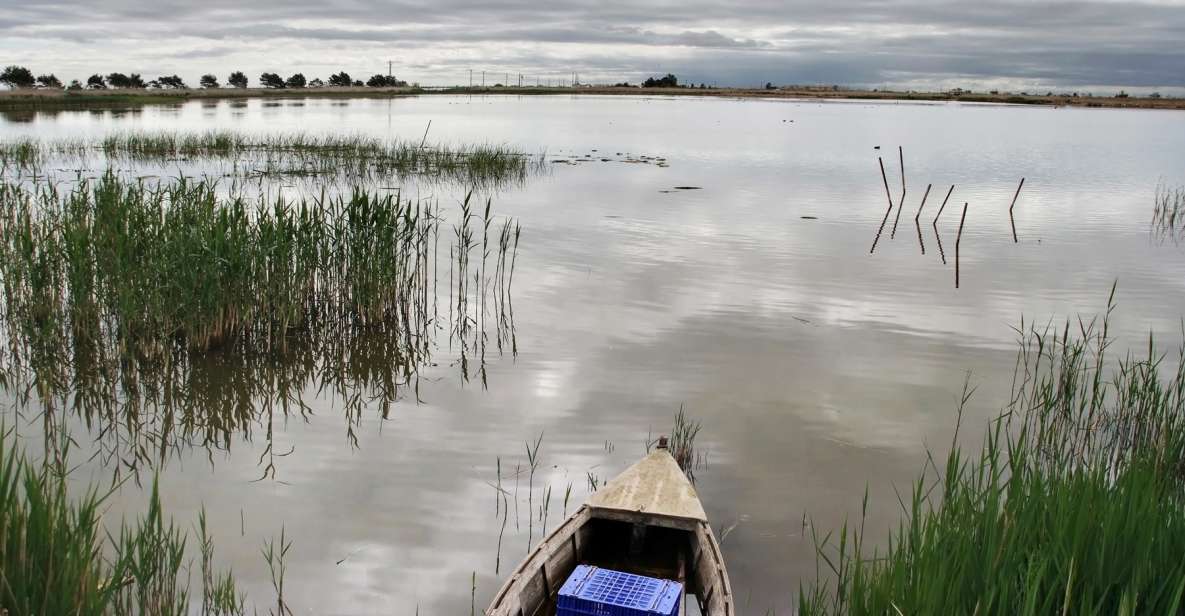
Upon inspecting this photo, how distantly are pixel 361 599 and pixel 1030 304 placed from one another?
9.32 metres

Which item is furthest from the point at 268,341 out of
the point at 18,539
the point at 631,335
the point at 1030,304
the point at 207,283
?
the point at 1030,304

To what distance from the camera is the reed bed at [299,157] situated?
2064 cm

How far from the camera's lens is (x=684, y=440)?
21.0 ft

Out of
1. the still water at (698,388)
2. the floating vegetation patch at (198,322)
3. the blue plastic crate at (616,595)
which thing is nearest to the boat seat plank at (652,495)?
the still water at (698,388)

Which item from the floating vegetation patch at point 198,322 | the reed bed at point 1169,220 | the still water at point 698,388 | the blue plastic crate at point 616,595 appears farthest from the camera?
the reed bed at point 1169,220

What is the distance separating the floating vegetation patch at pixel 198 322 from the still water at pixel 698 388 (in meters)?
0.34

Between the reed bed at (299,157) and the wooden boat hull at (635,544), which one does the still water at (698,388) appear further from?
the reed bed at (299,157)

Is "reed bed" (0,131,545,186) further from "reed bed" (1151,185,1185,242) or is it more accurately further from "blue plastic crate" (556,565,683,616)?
"blue plastic crate" (556,565,683,616)

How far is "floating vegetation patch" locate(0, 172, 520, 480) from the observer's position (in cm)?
700

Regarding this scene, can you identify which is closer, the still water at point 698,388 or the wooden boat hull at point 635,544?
the wooden boat hull at point 635,544

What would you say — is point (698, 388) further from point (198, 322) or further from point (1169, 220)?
point (1169, 220)

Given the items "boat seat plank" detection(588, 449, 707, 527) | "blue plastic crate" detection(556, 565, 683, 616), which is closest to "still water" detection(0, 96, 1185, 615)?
"boat seat plank" detection(588, 449, 707, 527)

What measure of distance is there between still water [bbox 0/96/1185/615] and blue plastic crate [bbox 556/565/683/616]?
0.72m

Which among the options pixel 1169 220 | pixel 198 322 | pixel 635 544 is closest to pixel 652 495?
pixel 635 544
